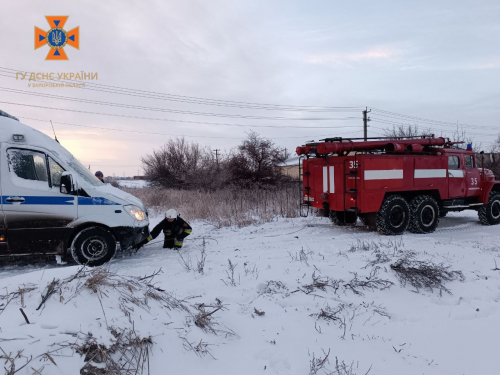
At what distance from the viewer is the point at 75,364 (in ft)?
7.82

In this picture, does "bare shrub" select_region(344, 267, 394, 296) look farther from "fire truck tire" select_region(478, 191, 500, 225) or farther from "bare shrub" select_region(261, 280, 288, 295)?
"fire truck tire" select_region(478, 191, 500, 225)

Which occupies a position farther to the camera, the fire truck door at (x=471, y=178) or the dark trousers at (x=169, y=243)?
the fire truck door at (x=471, y=178)

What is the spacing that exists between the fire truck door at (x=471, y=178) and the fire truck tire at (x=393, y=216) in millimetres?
2882

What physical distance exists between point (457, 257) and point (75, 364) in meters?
6.31

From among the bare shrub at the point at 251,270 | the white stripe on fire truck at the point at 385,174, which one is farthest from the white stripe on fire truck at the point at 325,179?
the bare shrub at the point at 251,270

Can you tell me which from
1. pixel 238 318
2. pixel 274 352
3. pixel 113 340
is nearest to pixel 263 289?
pixel 238 318

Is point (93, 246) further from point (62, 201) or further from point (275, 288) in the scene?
point (275, 288)

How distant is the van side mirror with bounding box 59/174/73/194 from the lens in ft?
19.1

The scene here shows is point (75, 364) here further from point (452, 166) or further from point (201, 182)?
point (201, 182)

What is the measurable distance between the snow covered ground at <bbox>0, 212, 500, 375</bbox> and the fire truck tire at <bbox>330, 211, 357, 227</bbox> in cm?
421

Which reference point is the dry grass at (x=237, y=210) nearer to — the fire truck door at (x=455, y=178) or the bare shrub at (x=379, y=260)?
the fire truck door at (x=455, y=178)

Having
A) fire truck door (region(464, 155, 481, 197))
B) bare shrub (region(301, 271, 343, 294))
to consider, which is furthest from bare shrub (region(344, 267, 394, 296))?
fire truck door (region(464, 155, 481, 197))

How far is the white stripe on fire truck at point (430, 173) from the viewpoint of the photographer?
31.8ft

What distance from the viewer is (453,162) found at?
1045 centimetres
